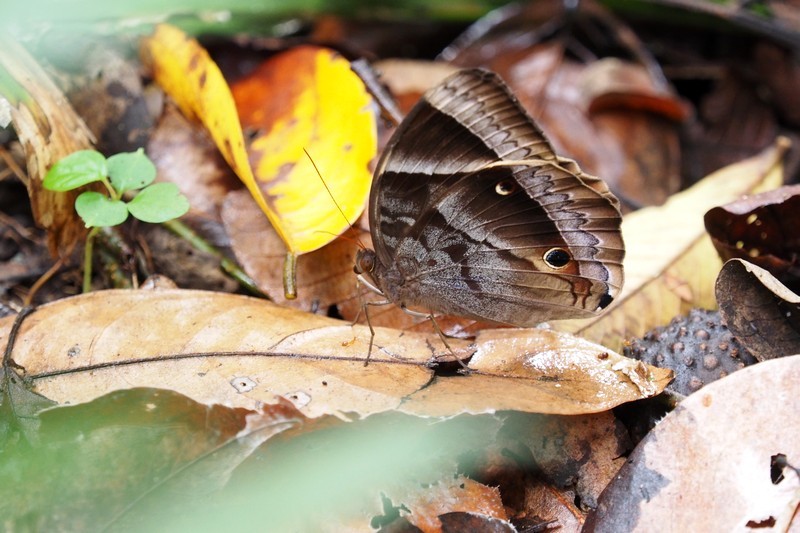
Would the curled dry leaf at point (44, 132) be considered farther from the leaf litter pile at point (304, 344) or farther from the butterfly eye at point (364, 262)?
the butterfly eye at point (364, 262)

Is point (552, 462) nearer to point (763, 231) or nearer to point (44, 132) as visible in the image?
point (763, 231)

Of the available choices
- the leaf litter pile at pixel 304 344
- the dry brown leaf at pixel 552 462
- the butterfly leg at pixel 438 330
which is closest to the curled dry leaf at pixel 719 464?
the leaf litter pile at pixel 304 344

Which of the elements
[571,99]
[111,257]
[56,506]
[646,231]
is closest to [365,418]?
[56,506]

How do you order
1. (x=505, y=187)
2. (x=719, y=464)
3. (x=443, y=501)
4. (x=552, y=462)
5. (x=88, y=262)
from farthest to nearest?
(x=88, y=262)
(x=505, y=187)
(x=552, y=462)
(x=443, y=501)
(x=719, y=464)

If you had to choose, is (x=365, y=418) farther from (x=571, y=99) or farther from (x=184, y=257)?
(x=571, y=99)

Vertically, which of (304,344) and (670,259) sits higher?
(304,344)

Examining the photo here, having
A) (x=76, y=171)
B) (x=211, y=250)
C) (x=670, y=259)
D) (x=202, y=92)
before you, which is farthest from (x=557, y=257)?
(x=76, y=171)
